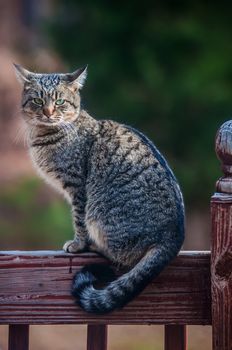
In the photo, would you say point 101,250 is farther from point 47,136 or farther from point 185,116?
point 185,116

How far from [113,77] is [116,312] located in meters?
7.07

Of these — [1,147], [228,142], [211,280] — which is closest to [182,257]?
[211,280]

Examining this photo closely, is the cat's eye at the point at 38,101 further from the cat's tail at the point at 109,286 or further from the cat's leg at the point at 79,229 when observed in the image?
the cat's tail at the point at 109,286

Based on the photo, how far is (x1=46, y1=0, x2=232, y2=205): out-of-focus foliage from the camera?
9.37 meters

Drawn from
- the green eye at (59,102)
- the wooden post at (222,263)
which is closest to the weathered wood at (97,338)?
the wooden post at (222,263)

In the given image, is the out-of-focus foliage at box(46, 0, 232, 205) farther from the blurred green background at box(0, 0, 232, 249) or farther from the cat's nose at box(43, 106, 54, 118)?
the cat's nose at box(43, 106, 54, 118)

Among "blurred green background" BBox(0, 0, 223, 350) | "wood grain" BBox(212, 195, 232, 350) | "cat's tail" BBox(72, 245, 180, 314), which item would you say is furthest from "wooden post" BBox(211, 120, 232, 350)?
"blurred green background" BBox(0, 0, 223, 350)

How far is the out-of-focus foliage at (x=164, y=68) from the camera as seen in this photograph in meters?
9.37

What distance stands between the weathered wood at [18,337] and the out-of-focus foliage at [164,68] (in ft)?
22.1

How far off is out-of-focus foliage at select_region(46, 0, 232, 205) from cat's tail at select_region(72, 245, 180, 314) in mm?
6635

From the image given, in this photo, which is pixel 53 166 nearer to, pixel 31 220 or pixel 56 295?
pixel 56 295

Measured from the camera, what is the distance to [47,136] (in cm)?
413

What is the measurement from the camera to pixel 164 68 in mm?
9492

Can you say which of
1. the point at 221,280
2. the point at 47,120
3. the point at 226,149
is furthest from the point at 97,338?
the point at 47,120
